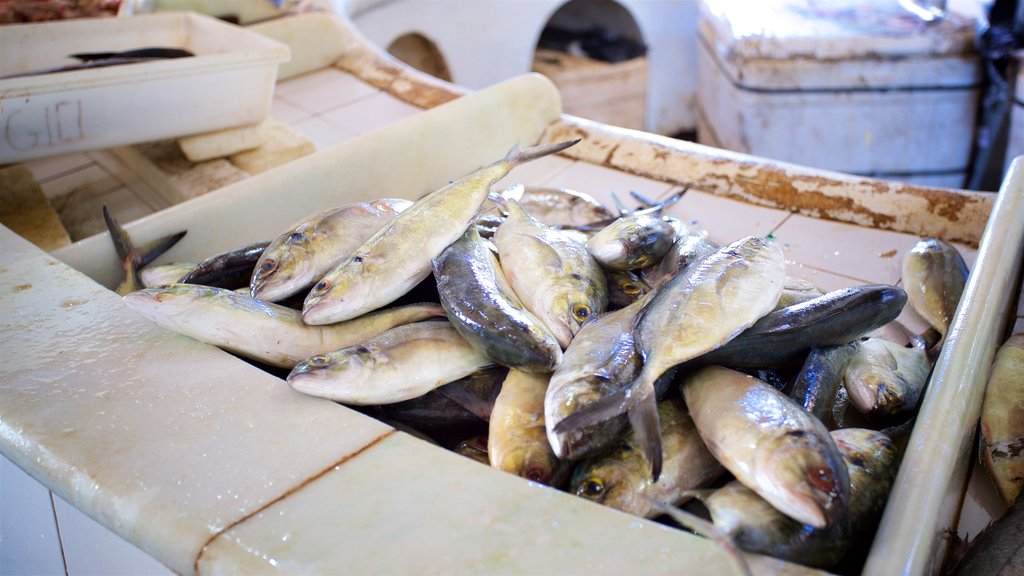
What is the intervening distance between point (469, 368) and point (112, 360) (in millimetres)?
758

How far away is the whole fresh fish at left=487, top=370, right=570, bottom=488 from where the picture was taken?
1301 mm

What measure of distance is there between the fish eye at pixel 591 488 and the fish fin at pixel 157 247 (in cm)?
149

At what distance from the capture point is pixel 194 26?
12.5 feet

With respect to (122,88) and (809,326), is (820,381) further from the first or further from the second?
(122,88)

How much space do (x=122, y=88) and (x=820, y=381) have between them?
2.74 m

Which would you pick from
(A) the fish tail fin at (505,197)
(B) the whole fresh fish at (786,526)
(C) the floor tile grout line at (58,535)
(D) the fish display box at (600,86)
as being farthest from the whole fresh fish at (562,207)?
(D) the fish display box at (600,86)

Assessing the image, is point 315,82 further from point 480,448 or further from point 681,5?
point 681,5

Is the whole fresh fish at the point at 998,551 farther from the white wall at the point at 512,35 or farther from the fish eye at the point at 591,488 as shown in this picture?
the white wall at the point at 512,35

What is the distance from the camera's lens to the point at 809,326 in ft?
4.95

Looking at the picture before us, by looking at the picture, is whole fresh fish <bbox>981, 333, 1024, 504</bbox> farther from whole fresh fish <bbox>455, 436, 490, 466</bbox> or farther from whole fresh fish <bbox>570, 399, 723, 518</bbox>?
whole fresh fish <bbox>455, 436, 490, 466</bbox>

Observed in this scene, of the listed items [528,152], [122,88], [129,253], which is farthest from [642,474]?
[122,88]

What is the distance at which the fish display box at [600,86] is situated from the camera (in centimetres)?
835

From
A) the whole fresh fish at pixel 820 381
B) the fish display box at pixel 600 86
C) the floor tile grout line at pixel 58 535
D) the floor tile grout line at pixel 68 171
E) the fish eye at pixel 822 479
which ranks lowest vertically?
the fish display box at pixel 600 86

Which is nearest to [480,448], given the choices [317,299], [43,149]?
[317,299]
